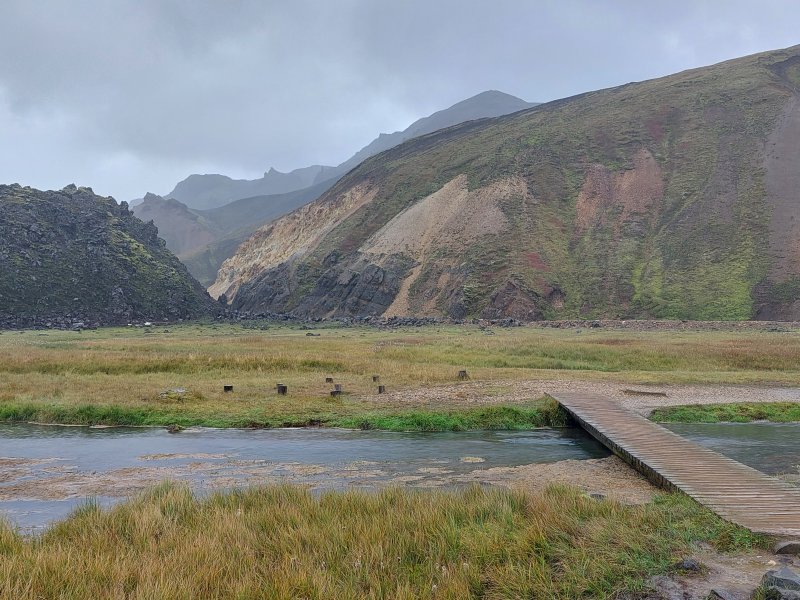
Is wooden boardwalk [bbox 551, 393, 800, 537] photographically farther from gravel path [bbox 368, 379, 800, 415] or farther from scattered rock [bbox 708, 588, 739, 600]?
gravel path [bbox 368, 379, 800, 415]

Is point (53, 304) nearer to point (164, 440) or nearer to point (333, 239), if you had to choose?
point (333, 239)

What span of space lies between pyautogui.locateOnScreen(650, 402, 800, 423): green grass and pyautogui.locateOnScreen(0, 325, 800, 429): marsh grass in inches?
211

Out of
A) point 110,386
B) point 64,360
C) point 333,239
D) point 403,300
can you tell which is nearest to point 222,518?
point 110,386

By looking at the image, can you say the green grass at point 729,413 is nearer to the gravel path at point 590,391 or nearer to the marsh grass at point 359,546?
the gravel path at point 590,391

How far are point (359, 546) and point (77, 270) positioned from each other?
338 ft

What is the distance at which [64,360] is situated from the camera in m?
35.5

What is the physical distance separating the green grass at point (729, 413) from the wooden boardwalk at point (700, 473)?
9.06ft

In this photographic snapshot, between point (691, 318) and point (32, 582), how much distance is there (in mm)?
81885

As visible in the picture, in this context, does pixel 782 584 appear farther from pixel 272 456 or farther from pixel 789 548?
pixel 272 456

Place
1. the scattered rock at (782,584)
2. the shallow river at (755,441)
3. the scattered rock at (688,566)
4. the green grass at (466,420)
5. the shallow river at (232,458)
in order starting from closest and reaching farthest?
the scattered rock at (782,584)
the scattered rock at (688,566)
the shallow river at (232,458)
the shallow river at (755,441)
the green grass at (466,420)

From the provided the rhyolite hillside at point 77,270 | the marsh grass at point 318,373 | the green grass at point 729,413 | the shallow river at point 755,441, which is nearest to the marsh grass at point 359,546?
the shallow river at point 755,441

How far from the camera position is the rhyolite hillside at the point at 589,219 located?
8700 cm

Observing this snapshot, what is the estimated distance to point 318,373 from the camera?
112 feet

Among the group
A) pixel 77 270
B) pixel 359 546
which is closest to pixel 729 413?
pixel 359 546
